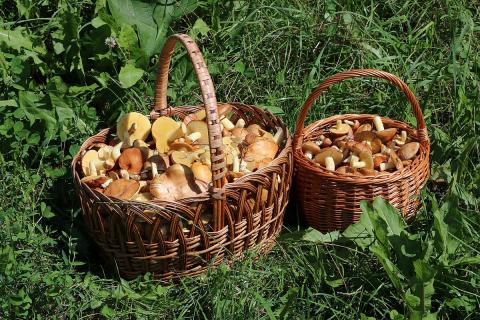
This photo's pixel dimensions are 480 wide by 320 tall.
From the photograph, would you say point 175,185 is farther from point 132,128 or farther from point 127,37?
point 127,37

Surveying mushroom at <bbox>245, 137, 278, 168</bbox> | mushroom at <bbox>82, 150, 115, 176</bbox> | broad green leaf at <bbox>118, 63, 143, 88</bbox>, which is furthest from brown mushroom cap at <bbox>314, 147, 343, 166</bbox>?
broad green leaf at <bbox>118, 63, 143, 88</bbox>

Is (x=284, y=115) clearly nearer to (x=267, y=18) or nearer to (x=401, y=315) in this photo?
(x=267, y=18)

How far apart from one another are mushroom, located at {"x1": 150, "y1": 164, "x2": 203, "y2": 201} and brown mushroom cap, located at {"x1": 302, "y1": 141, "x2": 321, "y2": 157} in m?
0.59

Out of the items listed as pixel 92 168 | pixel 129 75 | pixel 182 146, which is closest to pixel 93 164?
pixel 92 168

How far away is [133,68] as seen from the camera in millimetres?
3611

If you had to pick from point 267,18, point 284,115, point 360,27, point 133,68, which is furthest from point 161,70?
point 360,27

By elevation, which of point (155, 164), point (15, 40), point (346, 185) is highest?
point (15, 40)

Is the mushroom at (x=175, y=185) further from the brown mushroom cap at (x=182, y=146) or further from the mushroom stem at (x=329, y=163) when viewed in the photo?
the mushroom stem at (x=329, y=163)

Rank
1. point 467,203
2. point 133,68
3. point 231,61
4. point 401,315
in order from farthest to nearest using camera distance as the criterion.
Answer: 1. point 231,61
2. point 133,68
3. point 467,203
4. point 401,315

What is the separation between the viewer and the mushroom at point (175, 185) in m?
2.77

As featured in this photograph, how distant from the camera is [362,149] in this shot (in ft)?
10.3

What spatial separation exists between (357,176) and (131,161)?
85cm

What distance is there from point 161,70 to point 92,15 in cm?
91

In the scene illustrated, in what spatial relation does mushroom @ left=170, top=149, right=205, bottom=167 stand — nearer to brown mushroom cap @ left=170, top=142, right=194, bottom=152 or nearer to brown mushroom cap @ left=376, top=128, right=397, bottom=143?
brown mushroom cap @ left=170, top=142, right=194, bottom=152
